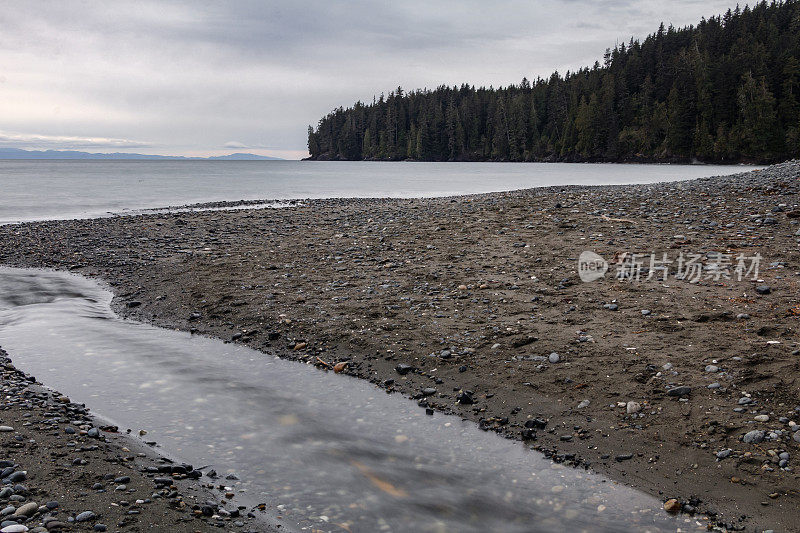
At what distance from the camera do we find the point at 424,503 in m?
5.13

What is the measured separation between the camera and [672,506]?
480 centimetres

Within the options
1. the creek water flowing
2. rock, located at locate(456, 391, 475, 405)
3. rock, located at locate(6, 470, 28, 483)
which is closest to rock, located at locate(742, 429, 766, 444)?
the creek water flowing

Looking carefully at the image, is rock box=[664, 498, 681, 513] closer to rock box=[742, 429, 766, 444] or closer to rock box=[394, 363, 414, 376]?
rock box=[742, 429, 766, 444]

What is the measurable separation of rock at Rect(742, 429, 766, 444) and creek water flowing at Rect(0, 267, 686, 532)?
4.39 ft

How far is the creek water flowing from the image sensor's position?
4.91m

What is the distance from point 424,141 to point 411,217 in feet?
Answer: 531

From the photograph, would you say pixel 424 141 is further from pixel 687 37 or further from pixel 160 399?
pixel 160 399

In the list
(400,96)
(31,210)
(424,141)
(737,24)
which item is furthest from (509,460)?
(400,96)
